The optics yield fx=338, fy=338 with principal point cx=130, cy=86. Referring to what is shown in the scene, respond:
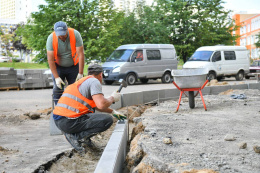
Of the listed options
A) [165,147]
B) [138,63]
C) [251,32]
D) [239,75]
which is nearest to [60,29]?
[165,147]

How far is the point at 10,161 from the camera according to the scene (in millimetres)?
3984

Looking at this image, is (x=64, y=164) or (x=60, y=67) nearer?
(x=64, y=164)

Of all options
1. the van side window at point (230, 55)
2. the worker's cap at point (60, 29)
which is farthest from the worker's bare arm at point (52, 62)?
the van side window at point (230, 55)

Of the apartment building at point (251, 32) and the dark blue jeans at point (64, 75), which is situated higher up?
the apartment building at point (251, 32)

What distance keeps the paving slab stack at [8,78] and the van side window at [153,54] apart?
22.6ft

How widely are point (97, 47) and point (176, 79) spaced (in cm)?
1553

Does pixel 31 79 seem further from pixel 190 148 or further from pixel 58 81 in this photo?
pixel 190 148

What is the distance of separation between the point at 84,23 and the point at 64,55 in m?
17.8

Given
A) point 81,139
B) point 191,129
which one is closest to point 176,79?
point 191,129

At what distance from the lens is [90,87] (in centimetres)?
421

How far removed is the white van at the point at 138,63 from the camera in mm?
17125

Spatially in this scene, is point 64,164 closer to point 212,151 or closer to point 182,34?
point 212,151

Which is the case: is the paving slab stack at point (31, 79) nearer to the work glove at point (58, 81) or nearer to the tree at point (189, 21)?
the work glove at point (58, 81)

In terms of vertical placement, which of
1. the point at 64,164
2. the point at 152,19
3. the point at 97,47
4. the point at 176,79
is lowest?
the point at 64,164
